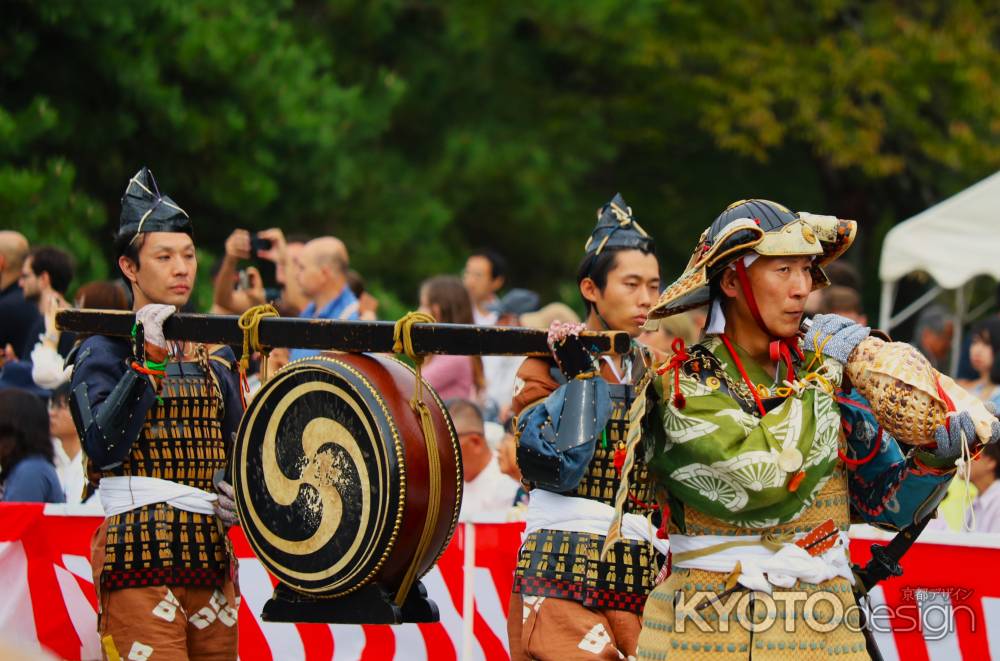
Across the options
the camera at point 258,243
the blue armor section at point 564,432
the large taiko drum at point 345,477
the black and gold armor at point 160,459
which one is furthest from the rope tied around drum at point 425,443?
the camera at point 258,243

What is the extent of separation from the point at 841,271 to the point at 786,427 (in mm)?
6113

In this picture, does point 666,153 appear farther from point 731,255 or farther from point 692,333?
point 731,255

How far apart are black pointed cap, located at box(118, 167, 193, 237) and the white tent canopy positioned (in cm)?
754

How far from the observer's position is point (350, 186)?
53.6 ft

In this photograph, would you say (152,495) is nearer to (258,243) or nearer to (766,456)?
(766,456)

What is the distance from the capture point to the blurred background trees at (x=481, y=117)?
13680 millimetres

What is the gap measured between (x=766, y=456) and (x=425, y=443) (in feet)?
3.30

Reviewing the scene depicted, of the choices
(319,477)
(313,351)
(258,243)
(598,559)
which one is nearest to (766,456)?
(598,559)

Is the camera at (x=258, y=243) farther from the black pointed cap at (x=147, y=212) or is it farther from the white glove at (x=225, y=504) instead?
the white glove at (x=225, y=504)

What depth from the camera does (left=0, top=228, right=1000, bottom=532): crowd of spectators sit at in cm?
736

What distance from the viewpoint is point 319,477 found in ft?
14.8

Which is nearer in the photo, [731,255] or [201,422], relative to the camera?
[731,255]

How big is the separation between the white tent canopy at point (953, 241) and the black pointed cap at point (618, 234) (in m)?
6.79

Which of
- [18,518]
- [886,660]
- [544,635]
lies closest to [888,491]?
[544,635]
